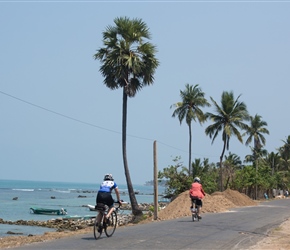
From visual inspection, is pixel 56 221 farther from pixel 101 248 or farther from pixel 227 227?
pixel 101 248

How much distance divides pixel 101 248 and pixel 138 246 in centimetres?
121

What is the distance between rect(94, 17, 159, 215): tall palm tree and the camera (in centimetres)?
3647

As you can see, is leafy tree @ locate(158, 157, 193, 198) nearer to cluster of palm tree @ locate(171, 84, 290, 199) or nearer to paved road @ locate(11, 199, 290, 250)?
cluster of palm tree @ locate(171, 84, 290, 199)

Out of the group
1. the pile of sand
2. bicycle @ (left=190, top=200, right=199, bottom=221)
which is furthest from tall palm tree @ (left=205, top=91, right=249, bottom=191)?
bicycle @ (left=190, top=200, right=199, bottom=221)

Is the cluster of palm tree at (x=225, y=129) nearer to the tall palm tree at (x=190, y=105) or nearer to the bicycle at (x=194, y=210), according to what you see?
the tall palm tree at (x=190, y=105)

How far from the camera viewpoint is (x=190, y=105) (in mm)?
63656

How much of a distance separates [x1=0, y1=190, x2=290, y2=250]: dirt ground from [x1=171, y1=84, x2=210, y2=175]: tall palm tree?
57.0 ft

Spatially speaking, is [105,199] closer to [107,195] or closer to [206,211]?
[107,195]

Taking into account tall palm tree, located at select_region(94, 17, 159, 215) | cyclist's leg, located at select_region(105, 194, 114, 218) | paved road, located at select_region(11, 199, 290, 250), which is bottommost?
paved road, located at select_region(11, 199, 290, 250)

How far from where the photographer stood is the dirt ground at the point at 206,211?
16219 mm

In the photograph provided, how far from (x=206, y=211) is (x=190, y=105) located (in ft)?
105

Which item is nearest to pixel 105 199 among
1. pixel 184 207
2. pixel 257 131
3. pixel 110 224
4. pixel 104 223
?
pixel 104 223

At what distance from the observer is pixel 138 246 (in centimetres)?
1465

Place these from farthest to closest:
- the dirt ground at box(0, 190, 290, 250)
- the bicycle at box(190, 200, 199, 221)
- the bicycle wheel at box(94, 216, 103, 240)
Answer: the bicycle at box(190, 200, 199, 221) < the dirt ground at box(0, 190, 290, 250) < the bicycle wheel at box(94, 216, 103, 240)
